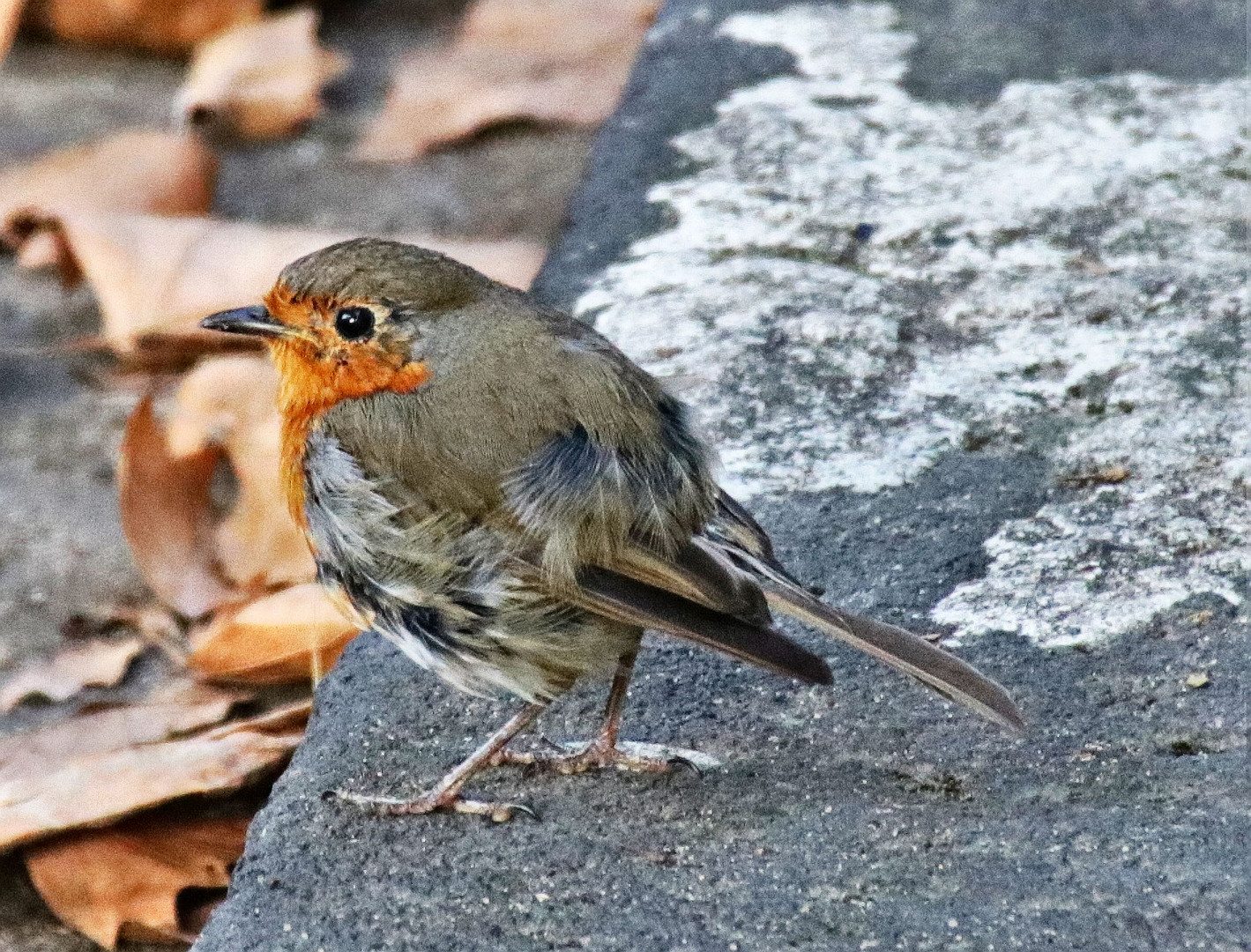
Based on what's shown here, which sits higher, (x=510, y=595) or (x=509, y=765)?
(x=510, y=595)

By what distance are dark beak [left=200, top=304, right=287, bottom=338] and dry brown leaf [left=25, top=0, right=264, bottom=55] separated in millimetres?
2750

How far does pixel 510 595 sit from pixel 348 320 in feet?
1.74

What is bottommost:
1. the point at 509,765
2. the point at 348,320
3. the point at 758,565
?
the point at 509,765

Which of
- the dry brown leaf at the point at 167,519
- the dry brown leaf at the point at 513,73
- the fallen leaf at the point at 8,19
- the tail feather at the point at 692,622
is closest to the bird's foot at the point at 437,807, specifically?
the tail feather at the point at 692,622

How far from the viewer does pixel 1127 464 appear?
3.05 metres

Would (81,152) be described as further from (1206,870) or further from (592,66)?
(1206,870)

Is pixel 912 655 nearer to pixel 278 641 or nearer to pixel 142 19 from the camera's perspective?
pixel 278 641

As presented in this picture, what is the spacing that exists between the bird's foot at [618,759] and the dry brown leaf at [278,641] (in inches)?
28.4

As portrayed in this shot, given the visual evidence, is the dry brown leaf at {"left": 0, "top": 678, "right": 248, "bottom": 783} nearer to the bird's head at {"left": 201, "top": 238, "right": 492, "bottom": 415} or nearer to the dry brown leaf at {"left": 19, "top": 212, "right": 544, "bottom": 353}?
the bird's head at {"left": 201, "top": 238, "right": 492, "bottom": 415}

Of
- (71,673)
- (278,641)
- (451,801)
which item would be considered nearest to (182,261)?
(71,673)

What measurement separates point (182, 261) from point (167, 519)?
81 centimetres

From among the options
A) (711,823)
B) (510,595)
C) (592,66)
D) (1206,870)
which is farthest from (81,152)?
(1206,870)

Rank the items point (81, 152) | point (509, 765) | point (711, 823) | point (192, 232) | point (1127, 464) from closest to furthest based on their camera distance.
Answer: point (711, 823) < point (509, 765) < point (1127, 464) < point (192, 232) < point (81, 152)

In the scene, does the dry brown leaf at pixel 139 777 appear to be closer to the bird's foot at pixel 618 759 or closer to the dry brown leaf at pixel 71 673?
the dry brown leaf at pixel 71 673
